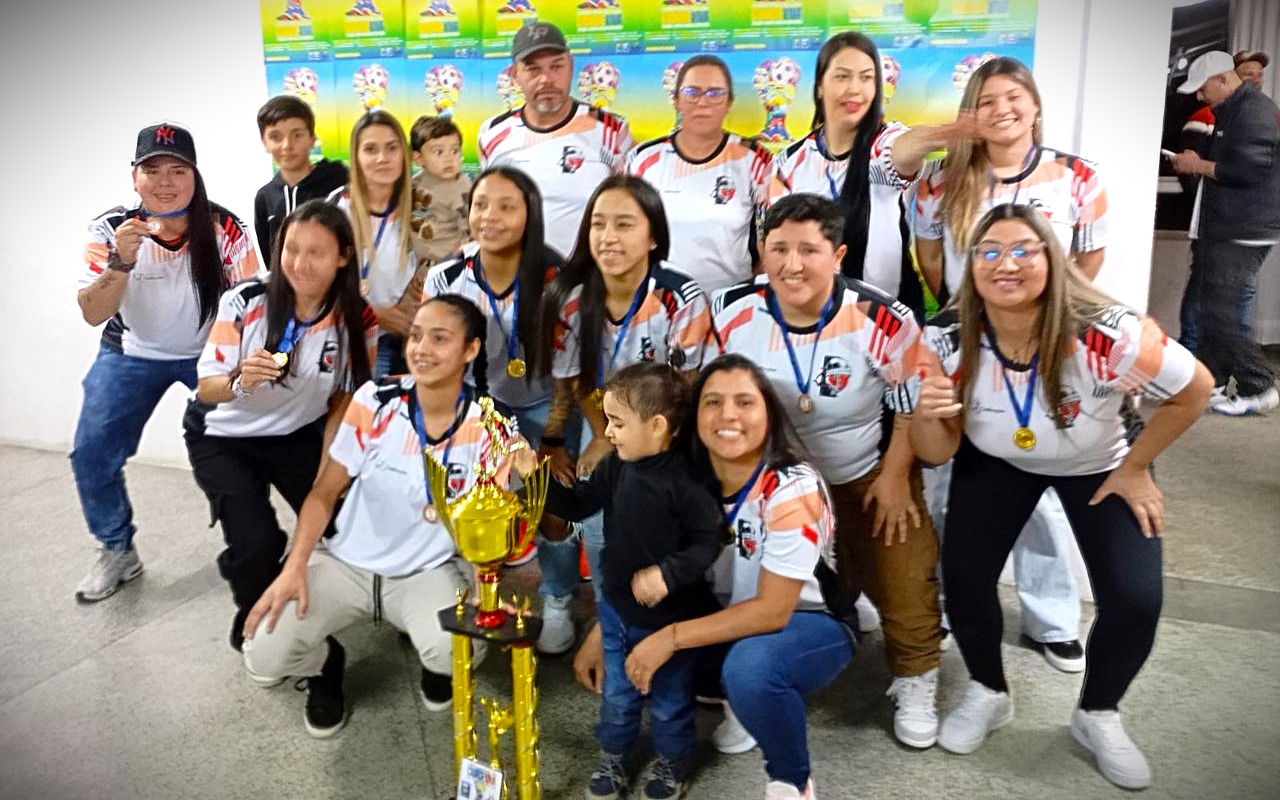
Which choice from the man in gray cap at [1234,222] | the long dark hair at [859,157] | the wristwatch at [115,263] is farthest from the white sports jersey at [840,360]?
the man in gray cap at [1234,222]

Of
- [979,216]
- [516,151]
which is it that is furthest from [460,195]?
[979,216]

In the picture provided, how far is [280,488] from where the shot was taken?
279cm

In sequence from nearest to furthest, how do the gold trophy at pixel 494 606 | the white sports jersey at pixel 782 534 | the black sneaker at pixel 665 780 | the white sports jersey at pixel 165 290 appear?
the gold trophy at pixel 494 606
the white sports jersey at pixel 782 534
the black sneaker at pixel 665 780
the white sports jersey at pixel 165 290

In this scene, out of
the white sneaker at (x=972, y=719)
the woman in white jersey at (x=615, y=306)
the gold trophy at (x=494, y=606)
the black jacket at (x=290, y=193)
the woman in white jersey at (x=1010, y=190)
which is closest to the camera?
the gold trophy at (x=494, y=606)

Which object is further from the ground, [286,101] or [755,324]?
[286,101]

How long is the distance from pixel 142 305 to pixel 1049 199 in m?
2.48

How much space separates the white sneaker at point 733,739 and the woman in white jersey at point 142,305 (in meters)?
1.89

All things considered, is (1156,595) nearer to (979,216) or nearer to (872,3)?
(979,216)

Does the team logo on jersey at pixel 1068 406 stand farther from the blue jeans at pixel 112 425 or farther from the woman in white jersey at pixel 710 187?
the blue jeans at pixel 112 425

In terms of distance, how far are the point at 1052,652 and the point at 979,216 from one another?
109 cm

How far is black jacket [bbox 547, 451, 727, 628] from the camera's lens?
2.08m

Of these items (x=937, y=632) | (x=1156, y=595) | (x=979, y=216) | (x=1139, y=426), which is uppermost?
(x=979, y=216)

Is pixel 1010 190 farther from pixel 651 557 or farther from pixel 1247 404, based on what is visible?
pixel 1247 404

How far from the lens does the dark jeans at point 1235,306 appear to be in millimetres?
4910
